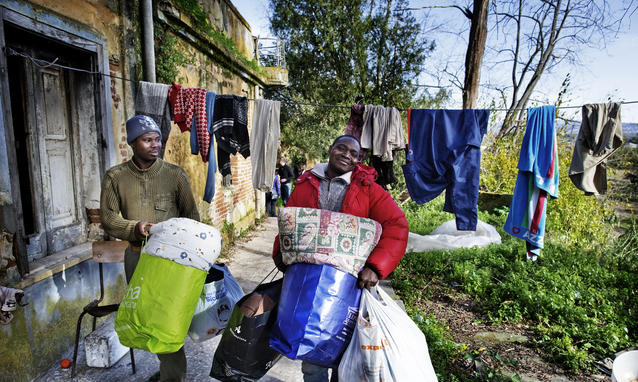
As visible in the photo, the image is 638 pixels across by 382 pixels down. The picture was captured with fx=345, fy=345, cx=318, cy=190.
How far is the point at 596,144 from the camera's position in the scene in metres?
3.04

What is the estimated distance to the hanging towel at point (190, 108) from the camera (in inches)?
136

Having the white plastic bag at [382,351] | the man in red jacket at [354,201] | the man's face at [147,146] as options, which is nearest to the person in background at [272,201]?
the man's face at [147,146]

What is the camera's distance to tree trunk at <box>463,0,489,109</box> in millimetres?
5254

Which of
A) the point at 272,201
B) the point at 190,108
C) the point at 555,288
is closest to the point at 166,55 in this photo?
the point at 190,108

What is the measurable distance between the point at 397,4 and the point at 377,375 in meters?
13.7

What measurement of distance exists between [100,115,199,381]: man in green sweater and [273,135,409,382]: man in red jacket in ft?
3.05

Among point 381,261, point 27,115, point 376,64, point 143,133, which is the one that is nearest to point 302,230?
point 381,261

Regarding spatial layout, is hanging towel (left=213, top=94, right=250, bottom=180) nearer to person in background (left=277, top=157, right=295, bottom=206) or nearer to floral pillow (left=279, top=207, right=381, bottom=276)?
floral pillow (left=279, top=207, right=381, bottom=276)

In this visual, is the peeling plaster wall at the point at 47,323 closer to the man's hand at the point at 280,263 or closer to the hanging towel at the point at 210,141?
the hanging towel at the point at 210,141

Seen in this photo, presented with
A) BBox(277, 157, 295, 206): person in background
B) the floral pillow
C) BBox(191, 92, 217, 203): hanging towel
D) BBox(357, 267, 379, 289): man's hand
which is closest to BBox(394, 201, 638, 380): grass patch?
BBox(357, 267, 379, 289): man's hand

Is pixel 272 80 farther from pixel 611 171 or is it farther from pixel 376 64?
pixel 611 171

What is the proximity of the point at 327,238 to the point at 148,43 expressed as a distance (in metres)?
3.54

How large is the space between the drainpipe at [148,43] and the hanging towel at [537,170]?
4.05 metres

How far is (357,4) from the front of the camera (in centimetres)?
1220
